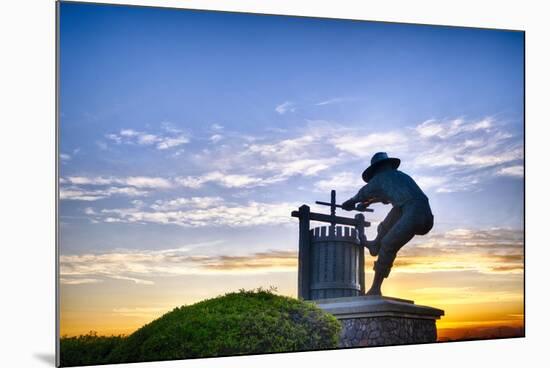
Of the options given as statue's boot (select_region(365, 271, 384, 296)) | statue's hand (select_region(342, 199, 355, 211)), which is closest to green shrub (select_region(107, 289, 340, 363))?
statue's boot (select_region(365, 271, 384, 296))

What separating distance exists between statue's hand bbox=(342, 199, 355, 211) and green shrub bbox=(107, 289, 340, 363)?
3.47ft

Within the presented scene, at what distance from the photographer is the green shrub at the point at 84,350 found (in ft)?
27.6

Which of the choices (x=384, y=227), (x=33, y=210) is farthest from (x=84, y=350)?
(x=384, y=227)

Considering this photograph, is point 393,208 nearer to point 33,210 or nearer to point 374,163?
point 374,163

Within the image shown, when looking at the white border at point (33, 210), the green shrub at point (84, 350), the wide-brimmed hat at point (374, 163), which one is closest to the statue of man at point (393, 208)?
the wide-brimmed hat at point (374, 163)

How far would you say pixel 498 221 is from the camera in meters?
10.1

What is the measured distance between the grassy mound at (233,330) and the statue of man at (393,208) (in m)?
0.83

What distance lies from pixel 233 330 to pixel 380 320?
1.64m

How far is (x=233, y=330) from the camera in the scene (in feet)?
29.1

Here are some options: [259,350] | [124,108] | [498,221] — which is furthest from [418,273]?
[124,108]

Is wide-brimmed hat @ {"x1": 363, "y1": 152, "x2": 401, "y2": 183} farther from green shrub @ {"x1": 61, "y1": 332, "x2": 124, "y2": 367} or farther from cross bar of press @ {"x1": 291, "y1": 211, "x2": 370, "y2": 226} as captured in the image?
green shrub @ {"x1": 61, "y1": 332, "x2": 124, "y2": 367}

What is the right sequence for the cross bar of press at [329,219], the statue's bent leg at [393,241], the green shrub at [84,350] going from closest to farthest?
the green shrub at [84,350], the cross bar of press at [329,219], the statue's bent leg at [393,241]

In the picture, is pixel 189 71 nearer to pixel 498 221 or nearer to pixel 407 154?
pixel 407 154

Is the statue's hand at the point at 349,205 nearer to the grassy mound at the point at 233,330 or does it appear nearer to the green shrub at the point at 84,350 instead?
the grassy mound at the point at 233,330
